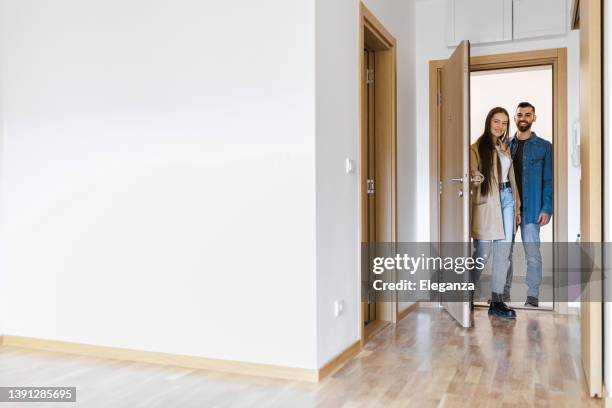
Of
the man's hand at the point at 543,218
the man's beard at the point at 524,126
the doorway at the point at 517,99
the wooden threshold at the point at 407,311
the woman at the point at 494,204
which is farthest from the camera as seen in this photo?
the doorway at the point at 517,99

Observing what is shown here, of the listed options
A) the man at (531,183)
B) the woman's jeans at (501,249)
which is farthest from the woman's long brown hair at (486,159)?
the man at (531,183)

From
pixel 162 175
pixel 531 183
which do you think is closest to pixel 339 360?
pixel 162 175

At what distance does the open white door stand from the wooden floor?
0.69m

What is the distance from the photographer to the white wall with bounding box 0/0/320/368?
2.88m

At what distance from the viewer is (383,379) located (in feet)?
9.32

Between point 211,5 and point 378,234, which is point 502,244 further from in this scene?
point 211,5

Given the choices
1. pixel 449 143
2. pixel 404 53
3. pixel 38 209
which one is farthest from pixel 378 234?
pixel 38 209

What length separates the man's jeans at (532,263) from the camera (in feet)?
15.8

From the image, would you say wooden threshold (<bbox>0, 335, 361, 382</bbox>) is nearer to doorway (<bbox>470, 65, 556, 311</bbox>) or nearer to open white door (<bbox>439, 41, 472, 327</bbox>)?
open white door (<bbox>439, 41, 472, 327</bbox>)

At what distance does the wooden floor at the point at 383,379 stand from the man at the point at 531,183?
1252 millimetres

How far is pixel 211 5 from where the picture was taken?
304 cm

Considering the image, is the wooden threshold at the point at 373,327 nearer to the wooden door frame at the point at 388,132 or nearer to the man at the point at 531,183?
the wooden door frame at the point at 388,132

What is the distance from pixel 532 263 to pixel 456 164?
1458 mm

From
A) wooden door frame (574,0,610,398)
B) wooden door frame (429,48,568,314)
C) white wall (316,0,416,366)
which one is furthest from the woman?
wooden door frame (574,0,610,398)
